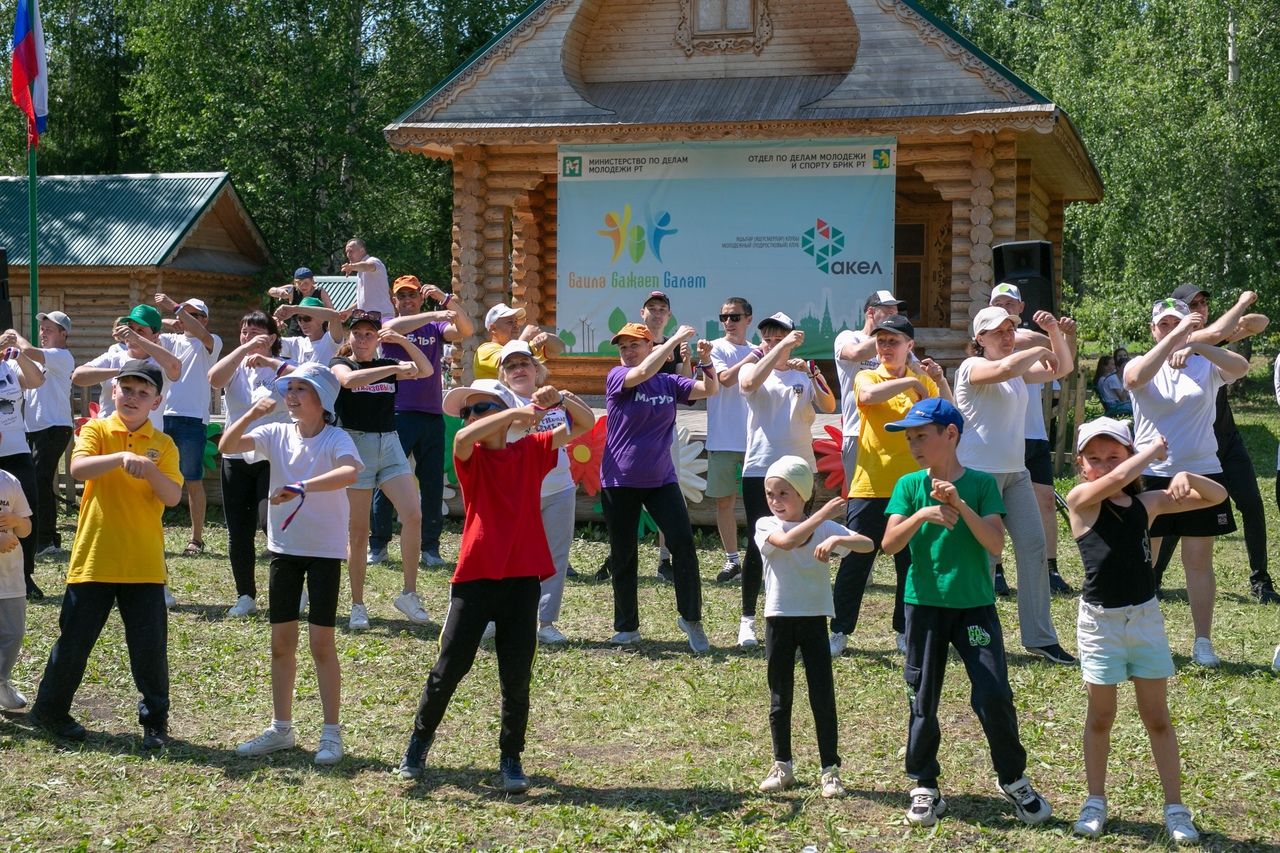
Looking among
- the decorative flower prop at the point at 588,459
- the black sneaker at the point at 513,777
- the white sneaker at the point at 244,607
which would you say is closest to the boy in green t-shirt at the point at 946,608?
the black sneaker at the point at 513,777

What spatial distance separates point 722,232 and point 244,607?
801 cm

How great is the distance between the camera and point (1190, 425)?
24.1 feet

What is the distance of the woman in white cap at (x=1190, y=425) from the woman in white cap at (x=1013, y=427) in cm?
57

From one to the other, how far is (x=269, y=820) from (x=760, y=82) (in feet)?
39.2

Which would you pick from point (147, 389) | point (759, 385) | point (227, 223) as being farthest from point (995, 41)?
point (147, 389)

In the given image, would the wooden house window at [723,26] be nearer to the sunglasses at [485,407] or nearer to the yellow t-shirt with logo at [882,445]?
the yellow t-shirt with logo at [882,445]

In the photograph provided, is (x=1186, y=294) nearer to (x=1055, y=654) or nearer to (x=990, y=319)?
(x=990, y=319)

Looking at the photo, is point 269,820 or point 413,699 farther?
point 413,699

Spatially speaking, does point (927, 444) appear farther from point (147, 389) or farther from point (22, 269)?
point (22, 269)

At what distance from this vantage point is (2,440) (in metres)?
8.46

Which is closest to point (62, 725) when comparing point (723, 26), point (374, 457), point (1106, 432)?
point (374, 457)

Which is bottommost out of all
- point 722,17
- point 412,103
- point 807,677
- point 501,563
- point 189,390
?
point 807,677

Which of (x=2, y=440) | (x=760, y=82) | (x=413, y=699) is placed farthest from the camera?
(x=760, y=82)

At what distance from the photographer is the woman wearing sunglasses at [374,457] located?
804cm
